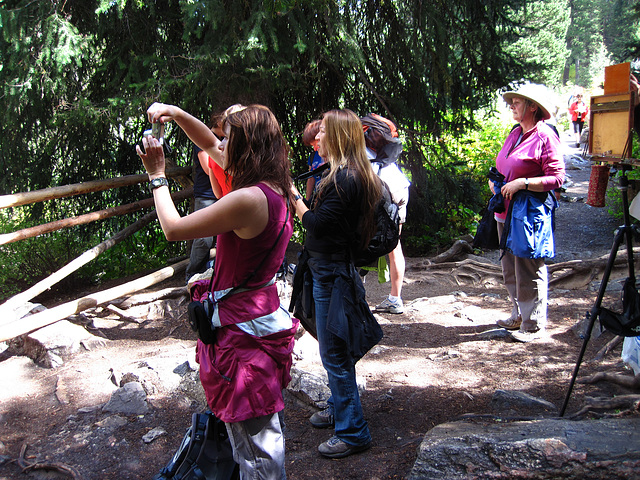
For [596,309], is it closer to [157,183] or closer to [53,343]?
[157,183]

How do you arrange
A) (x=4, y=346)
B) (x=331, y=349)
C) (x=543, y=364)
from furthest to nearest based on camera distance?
(x=4, y=346), (x=543, y=364), (x=331, y=349)

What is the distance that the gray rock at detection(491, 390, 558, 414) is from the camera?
3.14 m

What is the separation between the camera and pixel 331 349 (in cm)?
280

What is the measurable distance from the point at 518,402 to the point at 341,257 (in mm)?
1426

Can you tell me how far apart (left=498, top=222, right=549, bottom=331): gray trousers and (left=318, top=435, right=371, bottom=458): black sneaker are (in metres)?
2.02

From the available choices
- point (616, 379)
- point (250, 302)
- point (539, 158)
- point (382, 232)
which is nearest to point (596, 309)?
point (616, 379)

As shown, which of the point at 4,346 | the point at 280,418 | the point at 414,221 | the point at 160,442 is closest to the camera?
the point at 280,418

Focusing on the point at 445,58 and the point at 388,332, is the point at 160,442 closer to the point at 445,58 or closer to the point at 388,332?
the point at 388,332

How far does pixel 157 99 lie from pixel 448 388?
12.6 feet

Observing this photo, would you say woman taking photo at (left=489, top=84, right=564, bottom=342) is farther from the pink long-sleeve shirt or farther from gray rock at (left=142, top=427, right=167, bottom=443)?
gray rock at (left=142, top=427, right=167, bottom=443)

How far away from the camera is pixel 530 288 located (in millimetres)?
4172

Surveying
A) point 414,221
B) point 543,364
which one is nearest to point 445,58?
point 414,221

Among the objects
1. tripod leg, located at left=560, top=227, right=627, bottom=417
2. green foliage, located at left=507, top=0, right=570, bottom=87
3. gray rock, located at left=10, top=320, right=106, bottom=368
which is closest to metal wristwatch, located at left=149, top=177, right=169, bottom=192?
tripod leg, located at left=560, top=227, right=627, bottom=417

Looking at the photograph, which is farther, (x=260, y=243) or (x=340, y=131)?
(x=340, y=131)
